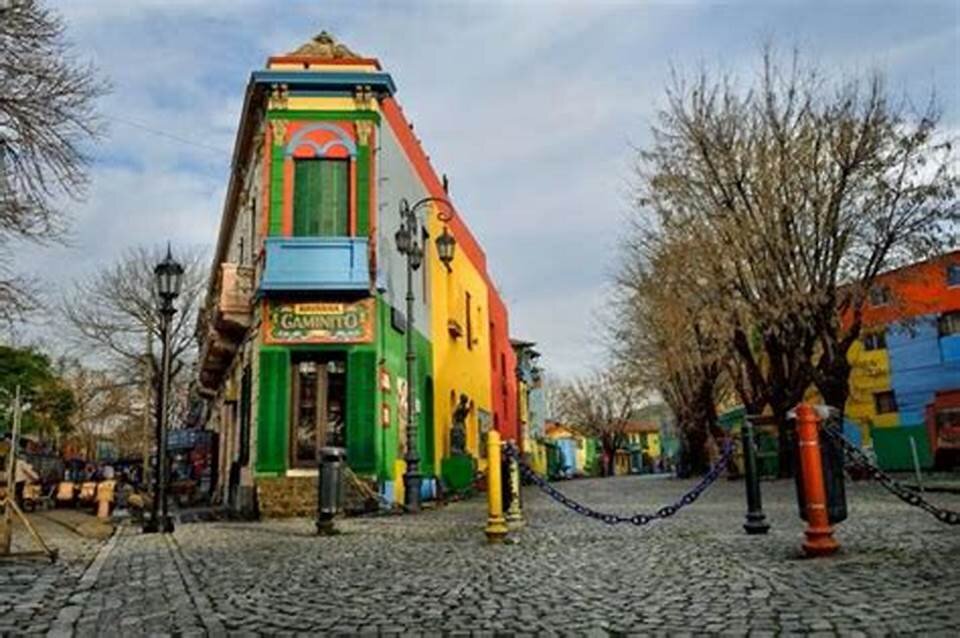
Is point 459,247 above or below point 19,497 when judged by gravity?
above

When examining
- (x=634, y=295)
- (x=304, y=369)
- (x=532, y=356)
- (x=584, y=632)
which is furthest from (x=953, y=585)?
(x=532, y=356)

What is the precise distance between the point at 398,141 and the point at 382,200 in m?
2.59

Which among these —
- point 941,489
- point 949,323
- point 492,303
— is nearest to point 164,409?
point 941,489

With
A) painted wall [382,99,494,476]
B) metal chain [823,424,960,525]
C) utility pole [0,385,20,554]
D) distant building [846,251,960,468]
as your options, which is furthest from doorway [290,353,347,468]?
distant building [846,251,960,468]

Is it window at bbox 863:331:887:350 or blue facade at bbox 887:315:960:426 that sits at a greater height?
window at bbox 863:331:887:350

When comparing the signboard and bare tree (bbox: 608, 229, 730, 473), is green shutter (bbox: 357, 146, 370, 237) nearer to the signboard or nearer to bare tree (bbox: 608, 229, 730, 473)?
the signboard

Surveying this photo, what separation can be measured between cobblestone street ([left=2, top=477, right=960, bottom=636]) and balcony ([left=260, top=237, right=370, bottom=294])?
21.4 ft

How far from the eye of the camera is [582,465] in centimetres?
8725

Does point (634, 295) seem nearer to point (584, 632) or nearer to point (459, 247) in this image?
point (459, 247)

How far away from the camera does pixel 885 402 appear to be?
39.9 m

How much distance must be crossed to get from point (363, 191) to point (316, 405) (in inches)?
175

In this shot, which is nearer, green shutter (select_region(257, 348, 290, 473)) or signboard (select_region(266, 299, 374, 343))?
green shutter (select_region(257, 348, 290, 473))

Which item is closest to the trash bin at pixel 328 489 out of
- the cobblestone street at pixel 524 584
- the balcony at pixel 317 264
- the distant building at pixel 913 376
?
the cobblestone street at pixel 524 584

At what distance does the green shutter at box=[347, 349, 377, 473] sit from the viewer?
651 inches
